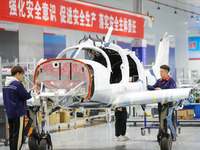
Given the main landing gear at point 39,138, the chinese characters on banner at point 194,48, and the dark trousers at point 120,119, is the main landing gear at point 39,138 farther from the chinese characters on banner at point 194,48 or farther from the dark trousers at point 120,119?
the chinese characters on banner at point 194,48

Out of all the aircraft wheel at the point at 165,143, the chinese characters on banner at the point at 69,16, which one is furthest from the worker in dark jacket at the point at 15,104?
the chinese characters on banner at the point at 69,16

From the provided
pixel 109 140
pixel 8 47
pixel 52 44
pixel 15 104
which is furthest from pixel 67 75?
pixel 52 44

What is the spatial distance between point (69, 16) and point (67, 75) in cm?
557

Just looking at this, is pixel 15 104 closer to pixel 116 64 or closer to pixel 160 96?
pixel 160 96

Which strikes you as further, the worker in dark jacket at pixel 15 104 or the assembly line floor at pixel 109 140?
the assembly line floor at pixel 109 140

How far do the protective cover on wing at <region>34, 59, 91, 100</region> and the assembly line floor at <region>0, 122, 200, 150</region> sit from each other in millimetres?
2400

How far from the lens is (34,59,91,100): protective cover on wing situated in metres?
6.71

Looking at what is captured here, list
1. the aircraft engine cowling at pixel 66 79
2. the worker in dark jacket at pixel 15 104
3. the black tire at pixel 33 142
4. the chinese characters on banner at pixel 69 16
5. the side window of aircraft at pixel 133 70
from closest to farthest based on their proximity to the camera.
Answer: the aircraft engine cowling at pixel 66 79 < the worker in dark jacket at pixel 15 104 < the black tire at pixel 33 142 < the side window of aircraft at pixel 133 70 < the chinese characters on banner at pixel 69 16

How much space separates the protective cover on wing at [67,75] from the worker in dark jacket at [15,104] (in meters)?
0.33

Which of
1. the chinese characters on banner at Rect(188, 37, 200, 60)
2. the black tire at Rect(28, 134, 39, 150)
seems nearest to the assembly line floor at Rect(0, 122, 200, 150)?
the black tire at Rect(28, 134, 39, 150)

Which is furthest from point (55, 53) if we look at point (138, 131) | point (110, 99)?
point (110, 99)

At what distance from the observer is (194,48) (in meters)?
28.8

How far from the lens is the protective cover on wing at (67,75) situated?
22.0 ft

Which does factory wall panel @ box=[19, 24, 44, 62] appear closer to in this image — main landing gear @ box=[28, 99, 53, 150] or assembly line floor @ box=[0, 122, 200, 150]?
assembly line floor @ box=[0, 122, 200, 150]
